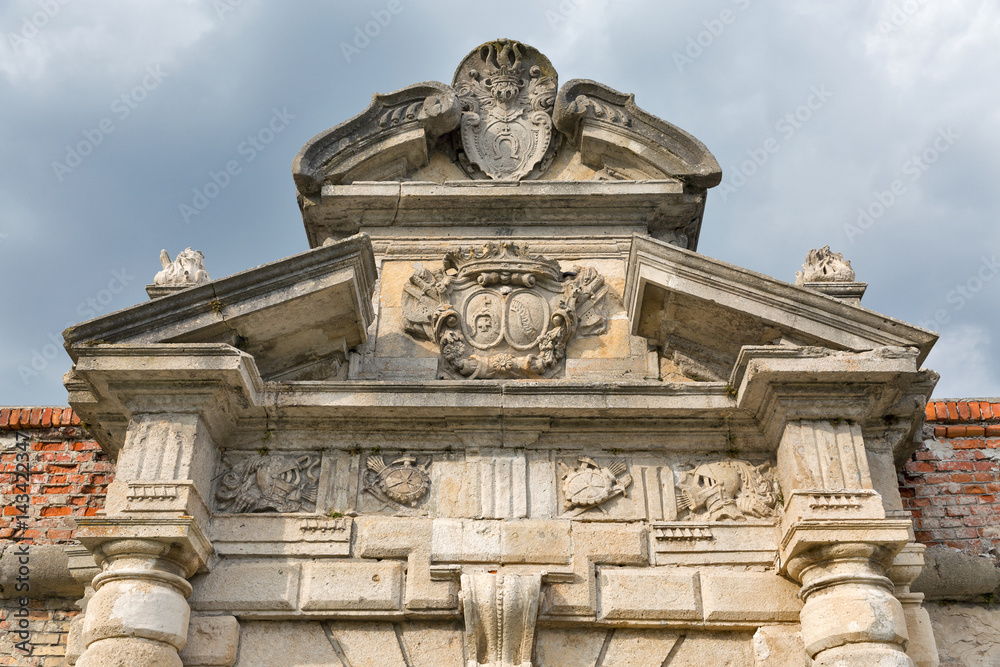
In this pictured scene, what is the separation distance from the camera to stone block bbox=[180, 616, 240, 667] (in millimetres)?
5531

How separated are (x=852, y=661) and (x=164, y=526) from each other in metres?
3.50

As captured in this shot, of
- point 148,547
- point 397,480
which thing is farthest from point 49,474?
point 397,480

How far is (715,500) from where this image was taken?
5988 mm

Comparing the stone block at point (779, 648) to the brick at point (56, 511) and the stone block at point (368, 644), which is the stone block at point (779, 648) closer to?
the stone block at point (368, 644)

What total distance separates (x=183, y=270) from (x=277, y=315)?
3.05ft

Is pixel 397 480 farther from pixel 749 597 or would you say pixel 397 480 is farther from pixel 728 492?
pixel 749 597

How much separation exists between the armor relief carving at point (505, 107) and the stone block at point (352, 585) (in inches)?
120

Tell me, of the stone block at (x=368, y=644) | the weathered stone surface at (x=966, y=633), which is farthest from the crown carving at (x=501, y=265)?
the weathered stone surface at (x=966, y=633)

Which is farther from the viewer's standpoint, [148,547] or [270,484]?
[270,484]

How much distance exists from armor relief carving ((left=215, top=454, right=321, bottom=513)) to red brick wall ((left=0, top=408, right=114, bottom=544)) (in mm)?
1658

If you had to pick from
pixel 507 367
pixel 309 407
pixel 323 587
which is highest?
pixel 507 367

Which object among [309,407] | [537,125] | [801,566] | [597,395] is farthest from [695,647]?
[537,125]

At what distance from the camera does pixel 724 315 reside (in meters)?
6.32

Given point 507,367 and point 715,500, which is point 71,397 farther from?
point 715,500
